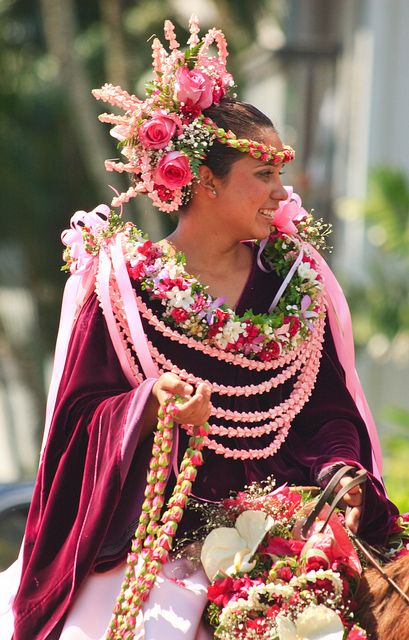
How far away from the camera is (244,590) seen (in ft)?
12.9

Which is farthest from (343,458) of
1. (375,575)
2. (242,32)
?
(242,32)

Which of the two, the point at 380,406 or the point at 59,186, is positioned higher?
the point at 59,186

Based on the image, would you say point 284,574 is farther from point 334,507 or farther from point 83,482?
point 83,482

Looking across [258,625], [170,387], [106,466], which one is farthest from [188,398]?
[258,625]

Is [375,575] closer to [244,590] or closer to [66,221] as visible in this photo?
[244,590]

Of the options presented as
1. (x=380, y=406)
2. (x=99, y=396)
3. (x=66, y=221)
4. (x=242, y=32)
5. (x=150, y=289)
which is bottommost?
(x=380, y=406)

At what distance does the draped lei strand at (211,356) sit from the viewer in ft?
14.3

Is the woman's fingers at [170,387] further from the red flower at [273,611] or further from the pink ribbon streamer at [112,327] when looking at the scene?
the red flower at [273,611]

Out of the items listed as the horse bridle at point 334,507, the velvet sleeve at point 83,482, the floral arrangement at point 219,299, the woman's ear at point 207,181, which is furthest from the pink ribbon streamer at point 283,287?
the horse bridle at point 334,507

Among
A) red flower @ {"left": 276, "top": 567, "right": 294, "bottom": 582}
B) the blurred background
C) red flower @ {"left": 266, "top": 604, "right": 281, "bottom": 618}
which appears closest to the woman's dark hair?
red flower @ {"left": 276, "top": 567, "right": 294, "bottom": 582}

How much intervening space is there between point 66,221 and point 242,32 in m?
4.03

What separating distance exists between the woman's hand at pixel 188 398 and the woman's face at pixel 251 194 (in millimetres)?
688

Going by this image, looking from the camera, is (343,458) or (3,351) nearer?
(343,458)

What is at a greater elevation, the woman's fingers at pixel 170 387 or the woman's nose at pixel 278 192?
the woman's nose at pixel 278 192
